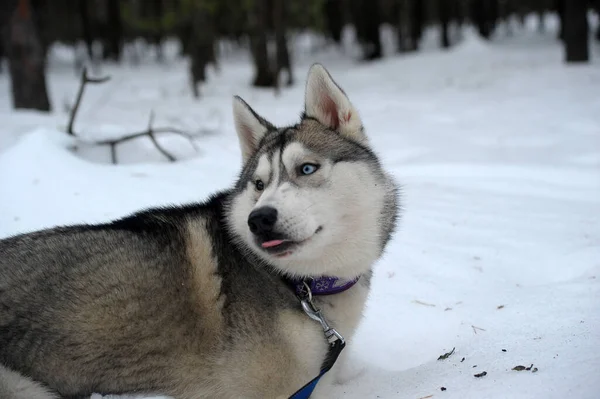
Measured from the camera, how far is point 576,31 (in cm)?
1362

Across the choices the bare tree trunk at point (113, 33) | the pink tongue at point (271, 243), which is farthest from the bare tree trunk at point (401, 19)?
the pink tongue at point (271, 243)

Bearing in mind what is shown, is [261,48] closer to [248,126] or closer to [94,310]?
[248,126]

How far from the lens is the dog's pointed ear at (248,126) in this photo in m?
3.14

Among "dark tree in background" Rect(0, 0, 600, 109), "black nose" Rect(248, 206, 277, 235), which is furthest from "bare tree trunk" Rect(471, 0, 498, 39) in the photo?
"black nose" Rect(248, 206, 277, 235)

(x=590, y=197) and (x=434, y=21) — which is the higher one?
(x=434, y=21)

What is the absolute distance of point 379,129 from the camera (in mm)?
9805

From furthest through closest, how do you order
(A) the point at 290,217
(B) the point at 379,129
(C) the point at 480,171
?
(B) the point at 379,129 < (C) the point at 480,171 < (A) the point at 290,217

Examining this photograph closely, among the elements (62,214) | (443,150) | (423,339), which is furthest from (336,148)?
(443,150)

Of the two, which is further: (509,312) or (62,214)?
(62,214)

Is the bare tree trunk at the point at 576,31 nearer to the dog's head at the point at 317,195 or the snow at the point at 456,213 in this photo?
the snow at the point at 456,213

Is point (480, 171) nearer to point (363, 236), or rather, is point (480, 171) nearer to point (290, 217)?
point (363, 236)

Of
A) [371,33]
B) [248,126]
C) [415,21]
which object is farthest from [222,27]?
[248,126]

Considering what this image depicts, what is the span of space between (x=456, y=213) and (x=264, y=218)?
136 inches

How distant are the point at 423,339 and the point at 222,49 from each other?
127 feet
